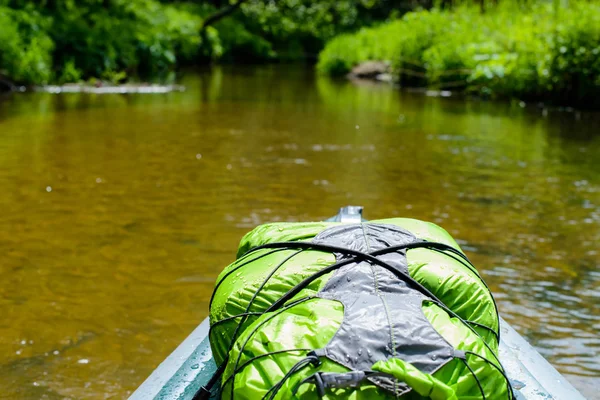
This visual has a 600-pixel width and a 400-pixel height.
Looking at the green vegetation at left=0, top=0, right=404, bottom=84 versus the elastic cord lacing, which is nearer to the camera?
the elastic cord lacing

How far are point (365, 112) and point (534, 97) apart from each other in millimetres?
3843

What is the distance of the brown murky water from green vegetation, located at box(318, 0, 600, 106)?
4.58ft

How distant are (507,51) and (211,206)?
417 inches

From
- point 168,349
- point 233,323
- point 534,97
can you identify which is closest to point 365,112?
point 534,97

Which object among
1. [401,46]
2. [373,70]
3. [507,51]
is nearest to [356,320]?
[507,51]

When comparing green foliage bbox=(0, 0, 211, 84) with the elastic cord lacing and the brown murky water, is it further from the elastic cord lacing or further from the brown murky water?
the elastic cord lacing

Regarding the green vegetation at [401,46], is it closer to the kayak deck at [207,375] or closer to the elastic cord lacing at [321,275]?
the kayak deck at [207,375]

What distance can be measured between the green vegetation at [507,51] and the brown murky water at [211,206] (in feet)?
4.58

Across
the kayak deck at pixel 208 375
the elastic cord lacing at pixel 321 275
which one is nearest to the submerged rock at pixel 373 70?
the kayak deck at pixel 208 375

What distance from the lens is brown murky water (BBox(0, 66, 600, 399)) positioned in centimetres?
348

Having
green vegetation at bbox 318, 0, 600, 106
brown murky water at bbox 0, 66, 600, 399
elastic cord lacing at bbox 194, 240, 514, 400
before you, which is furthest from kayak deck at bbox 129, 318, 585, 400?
green vegetation at bbox 318, 0, 600, 106

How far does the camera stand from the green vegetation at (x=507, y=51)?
12.2 meters

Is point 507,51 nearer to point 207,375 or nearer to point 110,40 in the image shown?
point 110,40

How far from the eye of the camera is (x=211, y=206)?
5.75 metres
